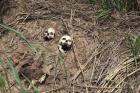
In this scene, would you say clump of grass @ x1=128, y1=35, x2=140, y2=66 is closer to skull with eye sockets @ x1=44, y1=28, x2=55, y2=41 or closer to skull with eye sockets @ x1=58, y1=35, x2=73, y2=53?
skull with eye sockets @ x1=58, y1=35, x2=73, y2=53

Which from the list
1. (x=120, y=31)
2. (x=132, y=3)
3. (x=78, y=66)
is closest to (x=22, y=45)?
(x=78, y=66)

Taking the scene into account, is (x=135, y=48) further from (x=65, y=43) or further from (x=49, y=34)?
(x=49, y=34)

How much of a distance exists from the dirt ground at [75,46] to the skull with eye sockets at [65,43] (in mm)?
50

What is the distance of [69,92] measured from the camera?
102 inches

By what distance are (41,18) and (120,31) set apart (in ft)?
2.37

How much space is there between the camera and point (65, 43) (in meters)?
2.91

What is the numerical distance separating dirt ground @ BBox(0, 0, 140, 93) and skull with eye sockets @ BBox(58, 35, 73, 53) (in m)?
0.05

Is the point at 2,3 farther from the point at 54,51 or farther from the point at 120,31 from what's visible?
the point at 120,31

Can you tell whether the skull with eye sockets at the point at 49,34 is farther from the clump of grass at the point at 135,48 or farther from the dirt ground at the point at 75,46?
the clump of grass at the point at 135,48

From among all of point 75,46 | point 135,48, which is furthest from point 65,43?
point 135,48

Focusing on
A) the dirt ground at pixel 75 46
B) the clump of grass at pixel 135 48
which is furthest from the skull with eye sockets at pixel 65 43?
the clump of grass at pixel 135 48

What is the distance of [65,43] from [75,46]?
0.12 m

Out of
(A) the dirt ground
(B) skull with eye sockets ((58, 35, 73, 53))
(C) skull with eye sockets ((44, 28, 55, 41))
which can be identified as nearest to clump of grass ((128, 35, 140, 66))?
(A) the dirt ground

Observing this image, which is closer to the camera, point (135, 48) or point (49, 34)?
point (135, 48)
